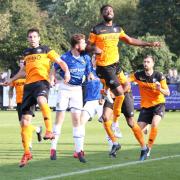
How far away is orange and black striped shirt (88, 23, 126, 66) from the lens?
1298cm

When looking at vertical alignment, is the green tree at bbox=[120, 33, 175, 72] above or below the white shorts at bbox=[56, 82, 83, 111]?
below

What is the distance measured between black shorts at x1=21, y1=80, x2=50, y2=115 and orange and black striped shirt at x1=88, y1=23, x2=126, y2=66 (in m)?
1.22

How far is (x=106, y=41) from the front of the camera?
13.0m

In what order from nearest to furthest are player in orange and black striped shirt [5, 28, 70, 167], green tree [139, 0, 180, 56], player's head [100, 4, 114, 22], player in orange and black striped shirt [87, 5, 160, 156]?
1. player in orange and black striped shirt [5, 28, 70, 167]
2. player's head [100, 4, 114, 22]
3. player in orange and black striped shirt [87, 5, 160, 156]
4. green tree [139, 0, 180, 56]

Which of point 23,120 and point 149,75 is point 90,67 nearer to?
point 149,75

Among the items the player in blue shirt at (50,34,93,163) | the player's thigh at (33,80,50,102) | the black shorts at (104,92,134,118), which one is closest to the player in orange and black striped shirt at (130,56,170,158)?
the black shorts at (104,92,134,118)

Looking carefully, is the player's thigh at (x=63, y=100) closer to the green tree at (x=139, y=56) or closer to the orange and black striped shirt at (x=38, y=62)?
the orange and black striped shirt at (x=38, y=62)

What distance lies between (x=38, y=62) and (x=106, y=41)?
1.35m

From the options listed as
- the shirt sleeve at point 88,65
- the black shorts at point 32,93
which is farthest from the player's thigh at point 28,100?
the shirt sleeve at point 88,65

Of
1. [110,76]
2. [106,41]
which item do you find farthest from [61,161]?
[106,41]

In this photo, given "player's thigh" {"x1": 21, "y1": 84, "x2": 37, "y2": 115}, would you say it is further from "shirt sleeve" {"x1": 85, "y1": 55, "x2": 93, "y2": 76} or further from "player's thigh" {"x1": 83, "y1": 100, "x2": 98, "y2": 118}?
"player's thigh" {"x1": 83, "y1": 100, "x2": 98, "y2": 118}

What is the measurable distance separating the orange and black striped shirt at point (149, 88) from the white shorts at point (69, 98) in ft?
5.58

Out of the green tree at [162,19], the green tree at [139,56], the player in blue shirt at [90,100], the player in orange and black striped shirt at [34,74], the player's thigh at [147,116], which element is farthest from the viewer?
the green tree at [162,19]

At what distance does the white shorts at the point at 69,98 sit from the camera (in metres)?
13.0
